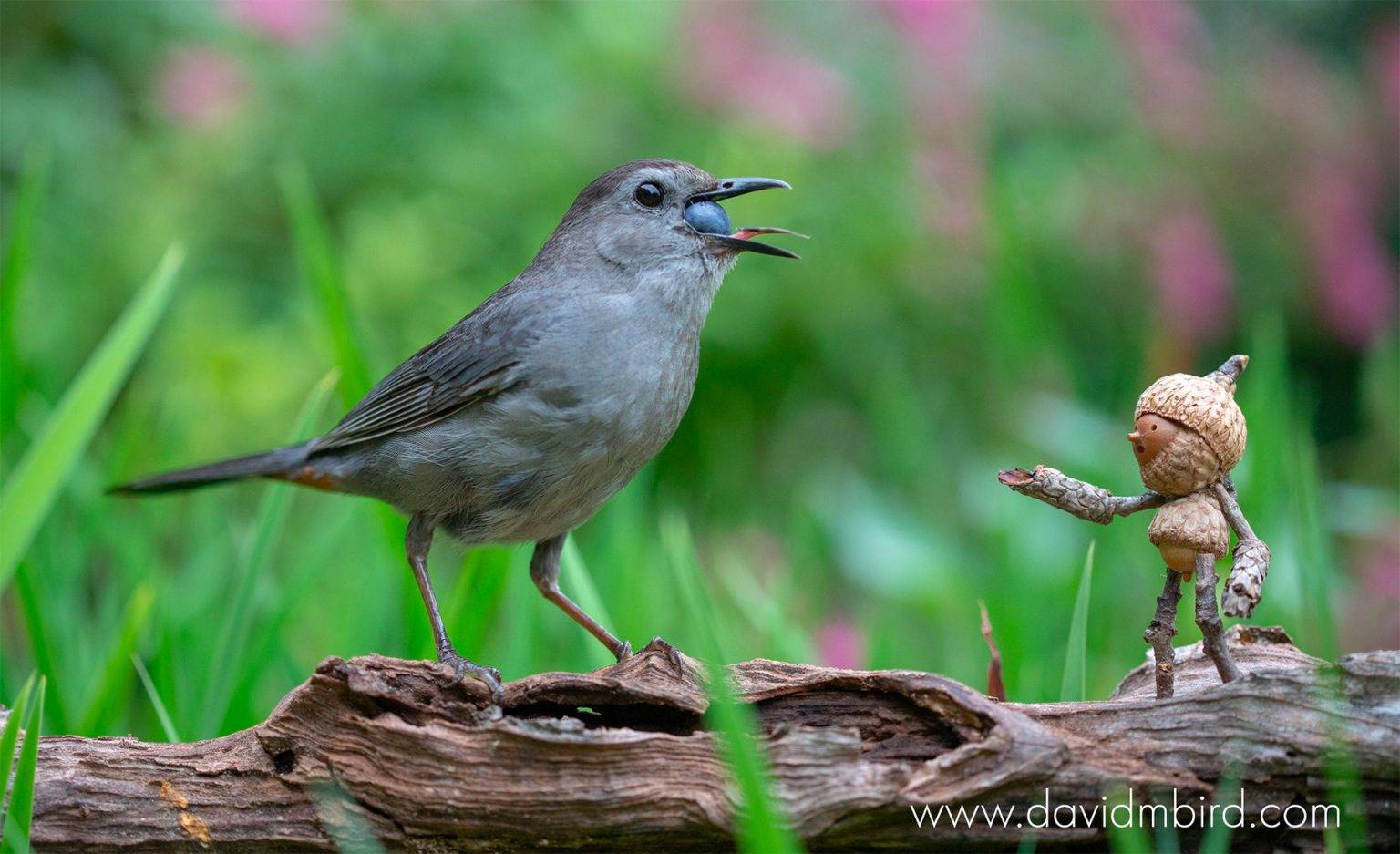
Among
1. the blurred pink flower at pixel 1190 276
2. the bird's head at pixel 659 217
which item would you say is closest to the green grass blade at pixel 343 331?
the bird's head at pixel 659 217

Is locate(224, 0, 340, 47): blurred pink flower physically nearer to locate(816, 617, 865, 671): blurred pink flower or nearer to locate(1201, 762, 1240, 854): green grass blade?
locate(816, 617, 865, 671): blurred pink flower

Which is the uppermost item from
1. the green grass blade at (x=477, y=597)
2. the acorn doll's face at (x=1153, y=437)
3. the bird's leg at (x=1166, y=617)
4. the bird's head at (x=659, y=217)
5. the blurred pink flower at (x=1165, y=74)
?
the blurred pink flower at (x=1165, y=74)

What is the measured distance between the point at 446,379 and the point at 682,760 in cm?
155

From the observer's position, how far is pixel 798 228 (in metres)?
6.50

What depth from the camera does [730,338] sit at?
6.55 m

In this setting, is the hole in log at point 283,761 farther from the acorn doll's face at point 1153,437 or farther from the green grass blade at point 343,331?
the acorn doll's face at point 1153,437

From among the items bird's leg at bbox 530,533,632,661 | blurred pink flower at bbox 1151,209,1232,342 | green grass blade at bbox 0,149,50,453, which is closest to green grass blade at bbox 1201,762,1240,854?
bird's leg at bbox 530,533,632,661

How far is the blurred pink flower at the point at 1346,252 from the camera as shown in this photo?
637 centimetres

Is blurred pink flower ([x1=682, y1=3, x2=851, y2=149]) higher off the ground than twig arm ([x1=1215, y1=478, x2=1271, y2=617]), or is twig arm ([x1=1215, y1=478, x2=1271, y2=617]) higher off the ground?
blurred pink flower ([x1=682, y1=3, x2=851, y2=149])

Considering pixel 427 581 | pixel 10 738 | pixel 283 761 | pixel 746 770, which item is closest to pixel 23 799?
pixel 10 738

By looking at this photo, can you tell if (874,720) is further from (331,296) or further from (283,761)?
(331,296)

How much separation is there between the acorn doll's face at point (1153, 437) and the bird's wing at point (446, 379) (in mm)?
1555

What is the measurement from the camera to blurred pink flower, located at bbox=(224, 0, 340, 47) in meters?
6.79

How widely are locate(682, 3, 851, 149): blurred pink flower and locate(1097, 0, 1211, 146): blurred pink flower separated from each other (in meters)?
1.55
